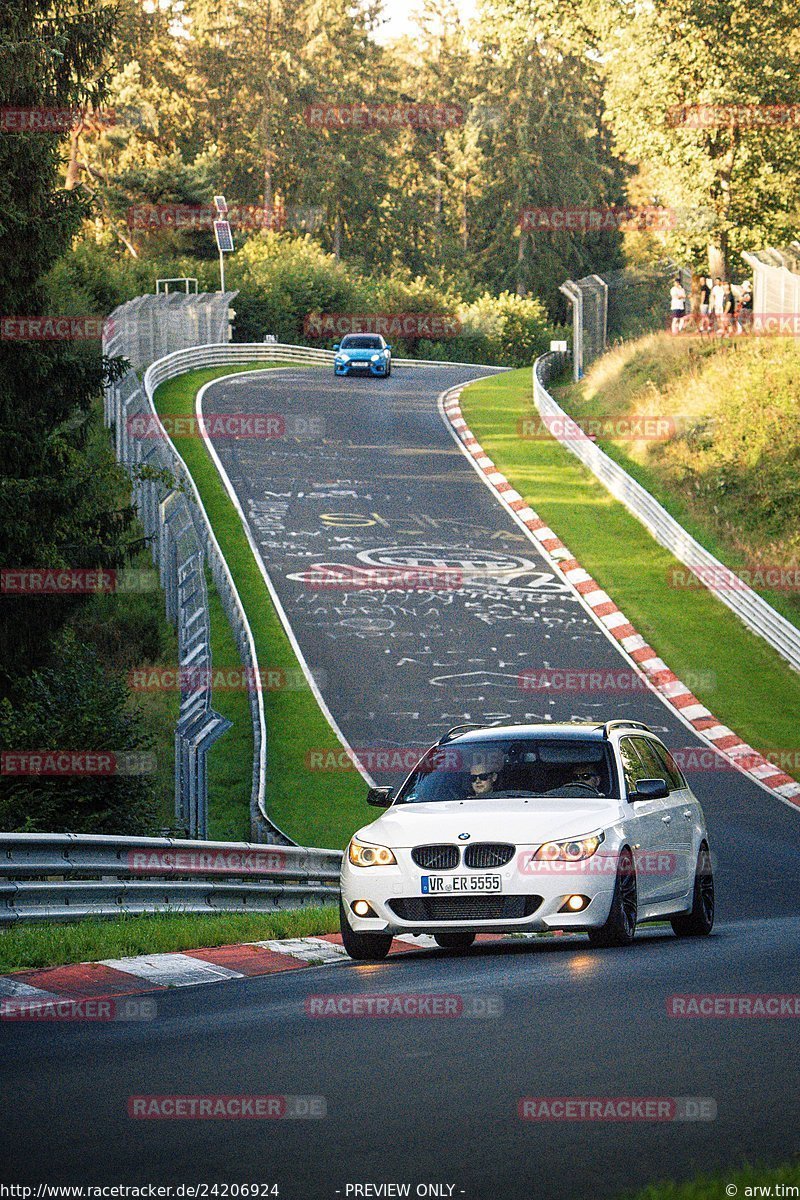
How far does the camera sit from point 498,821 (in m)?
11.4

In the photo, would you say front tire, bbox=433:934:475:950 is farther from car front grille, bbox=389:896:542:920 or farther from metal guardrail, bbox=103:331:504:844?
metal guardrail, bbox=103:331:504:844

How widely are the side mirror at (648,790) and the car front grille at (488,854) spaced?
123 centimetres

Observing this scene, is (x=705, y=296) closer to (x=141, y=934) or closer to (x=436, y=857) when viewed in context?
(x=436, y=857)

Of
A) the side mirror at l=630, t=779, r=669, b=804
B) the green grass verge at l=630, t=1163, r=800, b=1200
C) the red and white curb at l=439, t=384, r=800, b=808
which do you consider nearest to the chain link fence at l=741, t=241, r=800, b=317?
the red and white curb at l=439, t=384, r=800, b=808

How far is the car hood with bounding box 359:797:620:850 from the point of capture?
11234 millimetres

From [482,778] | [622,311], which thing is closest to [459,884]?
[482,778]

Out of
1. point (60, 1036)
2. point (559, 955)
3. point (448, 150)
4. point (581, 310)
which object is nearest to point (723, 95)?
point (581, 310)

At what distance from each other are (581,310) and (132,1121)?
51.7m

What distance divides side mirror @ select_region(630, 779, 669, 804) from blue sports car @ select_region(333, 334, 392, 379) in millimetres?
51802

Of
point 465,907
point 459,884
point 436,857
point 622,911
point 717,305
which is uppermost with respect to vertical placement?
point 717,305

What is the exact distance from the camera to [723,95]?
47781 millimetres

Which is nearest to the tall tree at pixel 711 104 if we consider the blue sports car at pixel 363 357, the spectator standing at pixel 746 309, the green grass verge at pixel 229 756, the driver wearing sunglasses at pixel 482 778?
the spectator standing at pixel 746 309

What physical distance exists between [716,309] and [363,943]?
4093 centimetres

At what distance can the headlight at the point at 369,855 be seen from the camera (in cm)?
1141
